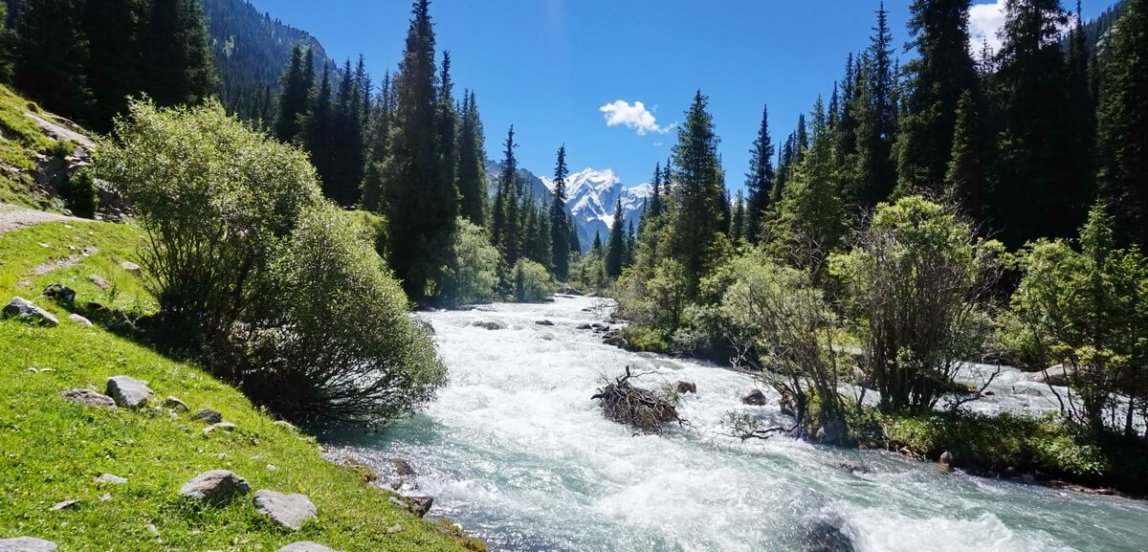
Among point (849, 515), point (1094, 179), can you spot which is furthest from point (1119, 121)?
point (849, 515)

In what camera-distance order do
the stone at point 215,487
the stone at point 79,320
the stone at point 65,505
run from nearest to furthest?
the stone at point 65,505
the stone at point 215,487
the stone at point 79,320

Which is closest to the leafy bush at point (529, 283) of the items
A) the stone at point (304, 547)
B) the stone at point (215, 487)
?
the stone at point (215, 487)

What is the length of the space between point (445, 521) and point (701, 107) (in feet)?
143

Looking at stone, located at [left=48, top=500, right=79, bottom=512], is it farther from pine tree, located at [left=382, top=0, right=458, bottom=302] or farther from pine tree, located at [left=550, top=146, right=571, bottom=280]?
pine tree, located at [left=550, top=146, right=571, bottom=280]

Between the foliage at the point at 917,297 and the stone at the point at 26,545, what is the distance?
17.3 meters

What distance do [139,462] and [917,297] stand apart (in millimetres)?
17511

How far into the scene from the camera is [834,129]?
61250 mm

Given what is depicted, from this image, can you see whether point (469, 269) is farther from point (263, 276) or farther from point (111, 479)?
point (111, 479)

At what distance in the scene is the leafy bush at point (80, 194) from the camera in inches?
846

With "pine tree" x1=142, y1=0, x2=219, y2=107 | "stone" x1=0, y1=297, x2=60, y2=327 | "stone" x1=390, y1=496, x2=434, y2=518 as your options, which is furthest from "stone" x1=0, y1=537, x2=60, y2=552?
"pine tree" x1=142, y1=0, x2=219, y2=107

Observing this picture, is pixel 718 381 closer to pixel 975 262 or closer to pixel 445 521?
pixel 975 262

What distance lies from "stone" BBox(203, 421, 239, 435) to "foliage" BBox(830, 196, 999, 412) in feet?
52.2

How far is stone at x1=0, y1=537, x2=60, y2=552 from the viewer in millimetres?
4105

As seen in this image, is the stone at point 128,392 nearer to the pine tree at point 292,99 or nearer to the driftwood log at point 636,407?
the driftwood log at point 636,407
